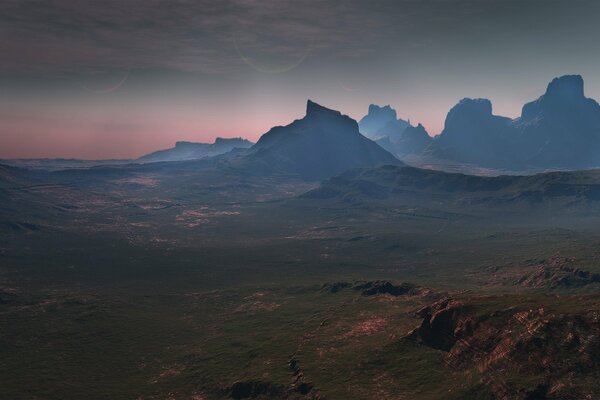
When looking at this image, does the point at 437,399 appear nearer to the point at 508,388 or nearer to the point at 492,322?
the point at 508,388

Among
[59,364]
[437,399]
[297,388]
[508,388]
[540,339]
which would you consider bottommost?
[59,364]

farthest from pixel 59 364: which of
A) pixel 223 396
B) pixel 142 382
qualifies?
pixel 223 396

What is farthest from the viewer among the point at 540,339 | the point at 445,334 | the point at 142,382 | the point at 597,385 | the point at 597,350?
the point at 142,382

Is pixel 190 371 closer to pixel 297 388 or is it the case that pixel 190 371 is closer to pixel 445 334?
pixel 297 388

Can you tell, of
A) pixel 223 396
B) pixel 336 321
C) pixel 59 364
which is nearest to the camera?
pixel 223 396

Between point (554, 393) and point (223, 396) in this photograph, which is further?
point (223, 396)

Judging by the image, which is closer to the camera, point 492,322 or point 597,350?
point 597,350

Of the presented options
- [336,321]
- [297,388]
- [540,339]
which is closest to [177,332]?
[336,321]

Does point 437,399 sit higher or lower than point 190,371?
higher

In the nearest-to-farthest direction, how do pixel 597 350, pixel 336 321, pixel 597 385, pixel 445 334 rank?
pixel 597 385
pixel 597 350
pixel 445 334
pixel 336 321
